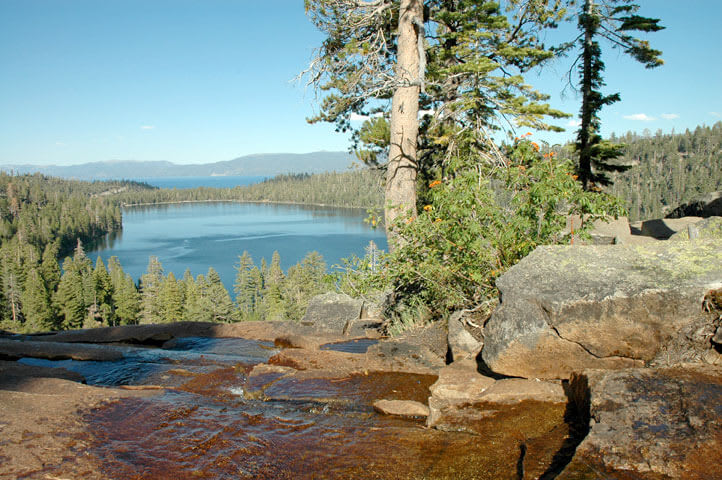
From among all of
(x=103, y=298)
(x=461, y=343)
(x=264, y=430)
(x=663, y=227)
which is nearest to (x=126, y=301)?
(x=103, y=298)

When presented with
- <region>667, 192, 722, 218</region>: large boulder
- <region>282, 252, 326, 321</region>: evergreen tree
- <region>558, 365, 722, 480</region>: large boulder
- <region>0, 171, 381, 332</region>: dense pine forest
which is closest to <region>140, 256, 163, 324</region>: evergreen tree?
<region>0, 171, 381, 332</region>: dense pine forest

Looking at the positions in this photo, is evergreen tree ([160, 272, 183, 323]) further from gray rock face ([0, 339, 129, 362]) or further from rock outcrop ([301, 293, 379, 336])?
gray rock face ([0, 339, 129, 362])

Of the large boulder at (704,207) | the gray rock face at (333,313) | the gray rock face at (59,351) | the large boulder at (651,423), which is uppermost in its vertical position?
the large boulder at (704,207)

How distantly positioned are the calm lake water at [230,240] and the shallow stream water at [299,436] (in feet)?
171

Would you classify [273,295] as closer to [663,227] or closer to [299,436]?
[663,227]

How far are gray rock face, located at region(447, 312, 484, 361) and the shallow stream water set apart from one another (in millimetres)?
554

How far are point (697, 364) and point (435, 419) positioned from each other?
203cm

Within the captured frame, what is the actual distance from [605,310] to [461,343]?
5.86 ft

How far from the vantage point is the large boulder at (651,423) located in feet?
7.87

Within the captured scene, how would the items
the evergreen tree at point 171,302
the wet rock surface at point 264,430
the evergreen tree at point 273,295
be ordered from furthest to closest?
the evergreen tree at point 273,295, the evergreen tree at point 171,302, the wet rock surface at point 264,430

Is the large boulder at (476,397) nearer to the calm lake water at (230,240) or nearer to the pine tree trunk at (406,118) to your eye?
the pine tree trunk at (406,118)

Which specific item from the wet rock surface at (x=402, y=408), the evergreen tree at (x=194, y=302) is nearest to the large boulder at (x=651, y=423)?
the wet rock surface at (x=402, y=408)

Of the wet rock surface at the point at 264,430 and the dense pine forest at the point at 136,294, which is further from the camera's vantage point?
the dense pine forest at the point at 136,294

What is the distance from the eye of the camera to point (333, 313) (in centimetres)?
980
